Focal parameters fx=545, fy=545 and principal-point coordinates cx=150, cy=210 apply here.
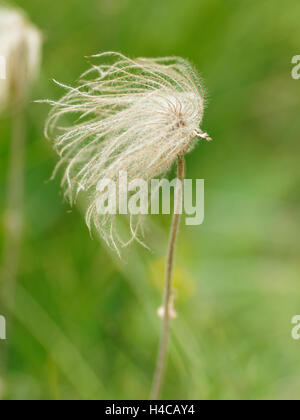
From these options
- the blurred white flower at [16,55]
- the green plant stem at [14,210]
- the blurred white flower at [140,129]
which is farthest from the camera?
the green plant stem at [14,210]

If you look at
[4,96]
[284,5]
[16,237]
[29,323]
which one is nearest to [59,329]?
[29,323]

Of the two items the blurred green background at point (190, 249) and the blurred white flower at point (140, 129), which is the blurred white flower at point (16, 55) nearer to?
the blurred green background at point (190, 249)

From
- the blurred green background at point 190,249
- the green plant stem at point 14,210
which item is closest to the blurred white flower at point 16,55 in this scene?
the green plant stem at point 14,210

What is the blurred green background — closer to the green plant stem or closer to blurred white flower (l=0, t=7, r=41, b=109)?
the green plant stem

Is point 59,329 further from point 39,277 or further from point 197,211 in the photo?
point 197,211

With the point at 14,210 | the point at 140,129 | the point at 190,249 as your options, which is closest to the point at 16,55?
the point at 14,210

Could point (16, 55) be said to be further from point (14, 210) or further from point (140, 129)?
point (140, 129)
